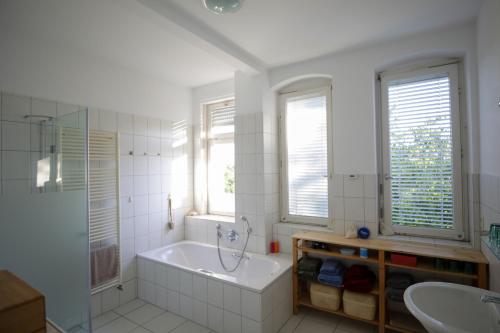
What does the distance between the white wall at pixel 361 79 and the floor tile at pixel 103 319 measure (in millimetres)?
2629

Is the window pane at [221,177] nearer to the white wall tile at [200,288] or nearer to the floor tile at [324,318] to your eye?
the white wall tile at [200,288]

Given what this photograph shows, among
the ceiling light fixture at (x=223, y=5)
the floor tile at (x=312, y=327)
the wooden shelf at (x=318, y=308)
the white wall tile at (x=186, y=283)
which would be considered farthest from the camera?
the white wall tile at (x=186, y=283)

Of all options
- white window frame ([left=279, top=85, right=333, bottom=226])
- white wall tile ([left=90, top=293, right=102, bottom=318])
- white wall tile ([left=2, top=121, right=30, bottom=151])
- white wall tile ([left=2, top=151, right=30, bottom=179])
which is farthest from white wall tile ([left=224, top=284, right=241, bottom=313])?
white wall tile ([left=2, top=121, right=30, bottom=151])

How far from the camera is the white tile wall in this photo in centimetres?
213

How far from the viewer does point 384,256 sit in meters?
2.12

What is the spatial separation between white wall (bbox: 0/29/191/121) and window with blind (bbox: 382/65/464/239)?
2.56 meters

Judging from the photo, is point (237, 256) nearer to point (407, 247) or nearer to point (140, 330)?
point (140, 330)

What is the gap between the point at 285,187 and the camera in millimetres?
3086

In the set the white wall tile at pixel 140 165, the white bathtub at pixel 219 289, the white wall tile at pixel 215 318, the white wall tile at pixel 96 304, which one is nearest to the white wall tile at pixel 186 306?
the white bathtub at pixel 219 289

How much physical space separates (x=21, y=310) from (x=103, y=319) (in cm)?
205

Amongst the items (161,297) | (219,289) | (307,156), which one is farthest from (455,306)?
(161,297)

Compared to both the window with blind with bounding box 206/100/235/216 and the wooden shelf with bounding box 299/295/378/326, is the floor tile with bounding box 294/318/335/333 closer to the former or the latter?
the wooden shelf with bounding box 299/295/378/326

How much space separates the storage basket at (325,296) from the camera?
233cm

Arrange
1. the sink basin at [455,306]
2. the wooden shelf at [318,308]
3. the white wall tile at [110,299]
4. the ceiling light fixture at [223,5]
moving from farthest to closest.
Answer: the white wall tile at [110,299] → the wooden shelf at [318,308] → the ceiling light fixture at [223,5] → the sink basin at [455,306]
